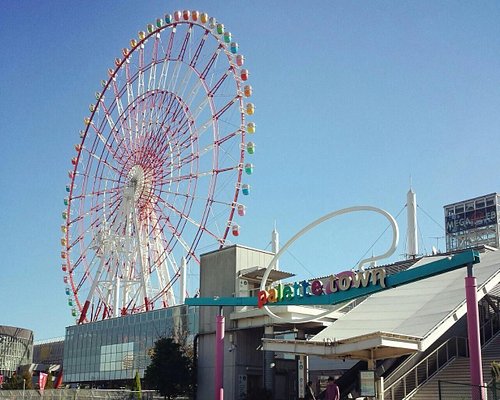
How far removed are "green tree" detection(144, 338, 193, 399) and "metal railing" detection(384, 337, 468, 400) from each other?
45.7 feet

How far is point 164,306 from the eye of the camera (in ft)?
143

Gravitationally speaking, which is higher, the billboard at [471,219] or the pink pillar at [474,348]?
the billboard at [471,219]

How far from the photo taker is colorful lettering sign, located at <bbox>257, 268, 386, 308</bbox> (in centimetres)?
2359

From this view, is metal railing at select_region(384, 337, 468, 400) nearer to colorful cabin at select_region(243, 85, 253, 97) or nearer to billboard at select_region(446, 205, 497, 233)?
colorful cabin at select_region(243, 85, 253, 97)

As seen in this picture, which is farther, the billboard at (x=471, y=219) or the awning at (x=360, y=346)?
the billboard at (x=471, y=219)

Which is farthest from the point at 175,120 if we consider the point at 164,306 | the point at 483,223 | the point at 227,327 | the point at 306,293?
the point at 483,223

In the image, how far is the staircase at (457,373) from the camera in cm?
2473

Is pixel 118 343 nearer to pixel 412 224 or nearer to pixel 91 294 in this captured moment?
pixel 91 294

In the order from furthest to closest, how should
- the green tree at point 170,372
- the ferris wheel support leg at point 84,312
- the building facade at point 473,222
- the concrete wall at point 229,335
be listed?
the building facade at point 473,222, the ferris wheel support leg at point 84,312, the green tree at point 170,372, the concrete wall at point 229,335

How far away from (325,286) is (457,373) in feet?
20.2

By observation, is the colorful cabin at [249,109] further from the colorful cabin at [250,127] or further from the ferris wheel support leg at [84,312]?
the ferris wheel support leg at [84,312]

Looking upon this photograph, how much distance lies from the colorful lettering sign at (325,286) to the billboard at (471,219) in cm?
4744

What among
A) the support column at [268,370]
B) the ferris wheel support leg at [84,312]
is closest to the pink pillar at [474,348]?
the support column at [268,370]

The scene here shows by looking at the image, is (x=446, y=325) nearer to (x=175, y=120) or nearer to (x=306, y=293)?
(x=306, y=293)
